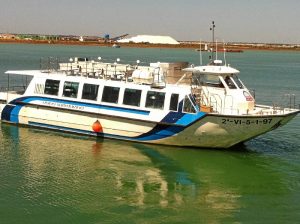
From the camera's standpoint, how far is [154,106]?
22641mm

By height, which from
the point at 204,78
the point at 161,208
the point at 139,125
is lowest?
the point at 161,208

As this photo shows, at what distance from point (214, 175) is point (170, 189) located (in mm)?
2697

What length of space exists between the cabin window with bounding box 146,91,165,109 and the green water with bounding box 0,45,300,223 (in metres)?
1.98

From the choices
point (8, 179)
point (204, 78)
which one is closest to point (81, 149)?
point (8, 179)

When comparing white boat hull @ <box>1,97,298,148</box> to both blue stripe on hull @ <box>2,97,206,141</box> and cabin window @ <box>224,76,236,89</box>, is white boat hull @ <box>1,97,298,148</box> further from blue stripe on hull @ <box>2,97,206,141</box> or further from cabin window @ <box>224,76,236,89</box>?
cabin window @ <box>224,76,236,89</box>

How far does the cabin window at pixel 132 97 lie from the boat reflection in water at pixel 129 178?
1.97 m

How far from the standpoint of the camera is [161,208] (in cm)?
1521

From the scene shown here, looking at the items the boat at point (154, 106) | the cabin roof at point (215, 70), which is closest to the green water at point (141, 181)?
the boat at point (154, 106)

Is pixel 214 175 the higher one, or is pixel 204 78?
pixel 204 78

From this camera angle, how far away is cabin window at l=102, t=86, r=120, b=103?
76.8 feet

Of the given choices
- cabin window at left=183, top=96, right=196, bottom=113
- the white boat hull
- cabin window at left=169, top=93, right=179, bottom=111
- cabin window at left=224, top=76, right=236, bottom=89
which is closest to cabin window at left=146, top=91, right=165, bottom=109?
cabin window at left=169, top=93, right=179, bottom=111

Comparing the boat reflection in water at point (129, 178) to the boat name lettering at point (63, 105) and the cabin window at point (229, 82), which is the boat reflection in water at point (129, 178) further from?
the cabin window at point (229, 82)

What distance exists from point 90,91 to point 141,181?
24.5 feet

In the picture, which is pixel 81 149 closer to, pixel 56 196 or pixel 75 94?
pixel 75 94
